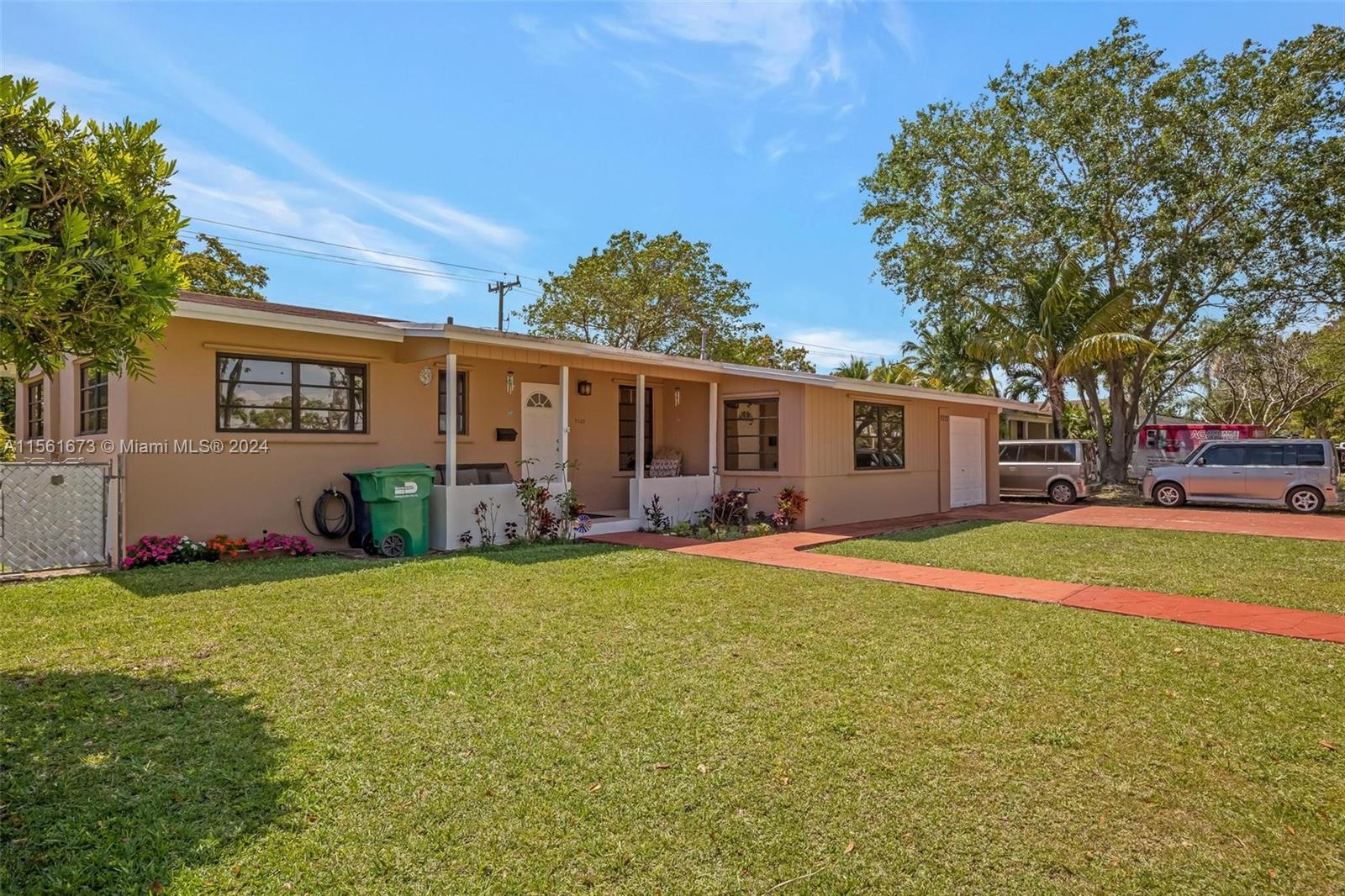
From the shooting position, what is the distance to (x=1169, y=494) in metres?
17.2

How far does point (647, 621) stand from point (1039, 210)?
832 inches

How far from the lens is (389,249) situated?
1189 inches

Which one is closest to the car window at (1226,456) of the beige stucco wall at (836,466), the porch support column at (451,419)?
the beige stucco wall at (836,466)

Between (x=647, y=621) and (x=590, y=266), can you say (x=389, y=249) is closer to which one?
(x=590, y=266)

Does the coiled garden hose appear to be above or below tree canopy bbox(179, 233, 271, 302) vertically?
below

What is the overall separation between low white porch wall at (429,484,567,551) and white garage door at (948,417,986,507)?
10655mm

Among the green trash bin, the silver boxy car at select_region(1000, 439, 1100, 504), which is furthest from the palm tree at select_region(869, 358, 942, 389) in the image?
the green trash bin

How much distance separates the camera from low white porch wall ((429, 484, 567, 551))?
30.7 ft

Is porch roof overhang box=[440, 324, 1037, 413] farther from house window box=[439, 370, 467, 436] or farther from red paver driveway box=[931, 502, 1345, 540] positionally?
red paver driveway box=[931, 502, 1345, 540]

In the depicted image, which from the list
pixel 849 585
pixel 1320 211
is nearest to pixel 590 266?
pixel 1320 211

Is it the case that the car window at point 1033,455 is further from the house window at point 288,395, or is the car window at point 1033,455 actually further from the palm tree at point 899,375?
the house window at point 288,395

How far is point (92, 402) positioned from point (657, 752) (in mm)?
9749

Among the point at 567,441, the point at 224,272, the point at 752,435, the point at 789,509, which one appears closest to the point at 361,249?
the point at 224,272

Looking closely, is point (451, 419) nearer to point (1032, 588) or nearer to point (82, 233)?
point (82, 233)
